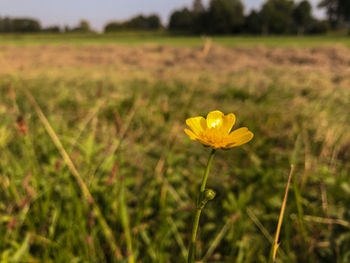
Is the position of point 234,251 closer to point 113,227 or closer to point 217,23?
point 113,227

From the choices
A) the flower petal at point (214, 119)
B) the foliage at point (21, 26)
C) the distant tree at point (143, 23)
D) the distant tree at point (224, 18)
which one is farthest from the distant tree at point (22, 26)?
the flower petal at point (214, 119)

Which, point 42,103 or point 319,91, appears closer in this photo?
point 42,103

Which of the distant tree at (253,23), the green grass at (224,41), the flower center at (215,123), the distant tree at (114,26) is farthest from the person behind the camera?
the distant tree at (114,26)

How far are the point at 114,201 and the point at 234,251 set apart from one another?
52 cm

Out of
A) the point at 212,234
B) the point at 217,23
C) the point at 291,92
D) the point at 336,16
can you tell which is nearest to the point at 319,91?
the point at 291,92

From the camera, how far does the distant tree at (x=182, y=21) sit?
56.0 m

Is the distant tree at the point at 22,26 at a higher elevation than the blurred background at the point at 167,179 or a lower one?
higher

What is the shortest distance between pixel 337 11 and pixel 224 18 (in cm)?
2290

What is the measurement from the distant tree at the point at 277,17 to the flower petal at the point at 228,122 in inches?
2153

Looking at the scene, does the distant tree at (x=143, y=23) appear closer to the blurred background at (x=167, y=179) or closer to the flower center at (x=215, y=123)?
the blurred background at (x=167, y=179)

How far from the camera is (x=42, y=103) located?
2.63m

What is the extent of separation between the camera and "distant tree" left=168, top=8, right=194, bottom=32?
5595 centimetres

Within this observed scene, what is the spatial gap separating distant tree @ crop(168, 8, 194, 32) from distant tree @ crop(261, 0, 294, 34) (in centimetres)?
1352

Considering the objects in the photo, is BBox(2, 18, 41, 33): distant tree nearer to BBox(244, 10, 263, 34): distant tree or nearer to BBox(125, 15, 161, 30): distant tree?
BBox(125, 15, 161, 30): distant tree
